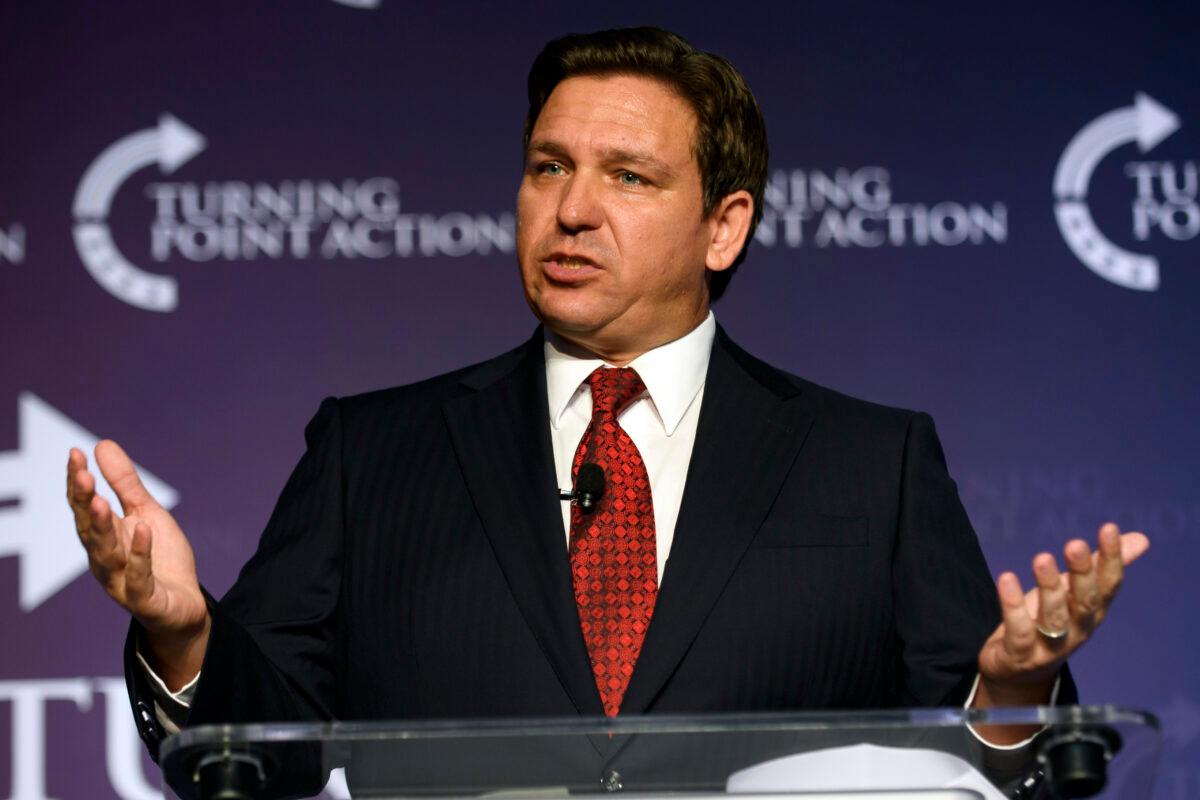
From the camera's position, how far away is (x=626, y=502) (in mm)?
1970

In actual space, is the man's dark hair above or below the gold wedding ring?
above

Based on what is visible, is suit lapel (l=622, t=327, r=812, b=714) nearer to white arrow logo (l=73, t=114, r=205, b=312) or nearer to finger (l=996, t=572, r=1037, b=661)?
finger (l=996, t=572, r=1037, b=661)

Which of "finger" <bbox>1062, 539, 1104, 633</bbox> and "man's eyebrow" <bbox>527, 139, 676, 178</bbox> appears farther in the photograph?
"man's eyebrow" <bbox>527, 139, 676, 178</bbox>

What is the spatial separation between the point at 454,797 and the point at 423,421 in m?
1.01

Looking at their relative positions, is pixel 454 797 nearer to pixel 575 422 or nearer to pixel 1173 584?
pixel 575 422

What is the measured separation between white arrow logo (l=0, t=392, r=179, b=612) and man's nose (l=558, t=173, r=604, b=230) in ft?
4.41

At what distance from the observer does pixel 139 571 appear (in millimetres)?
1409

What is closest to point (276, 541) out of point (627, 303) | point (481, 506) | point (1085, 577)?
point (481, 506)

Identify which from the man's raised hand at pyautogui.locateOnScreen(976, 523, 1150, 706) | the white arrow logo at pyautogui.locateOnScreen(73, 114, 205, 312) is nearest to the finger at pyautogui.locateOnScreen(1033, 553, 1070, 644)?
the man's raised hand at pyautogui.locateOnScreen(976, 523, 1150, 706)

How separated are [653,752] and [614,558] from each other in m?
0.76

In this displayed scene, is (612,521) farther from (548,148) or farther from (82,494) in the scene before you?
(82,494)

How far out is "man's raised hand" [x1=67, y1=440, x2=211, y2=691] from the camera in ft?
4.53

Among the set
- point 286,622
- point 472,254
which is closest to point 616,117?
point 286,622

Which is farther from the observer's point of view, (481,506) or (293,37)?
(293,37)
